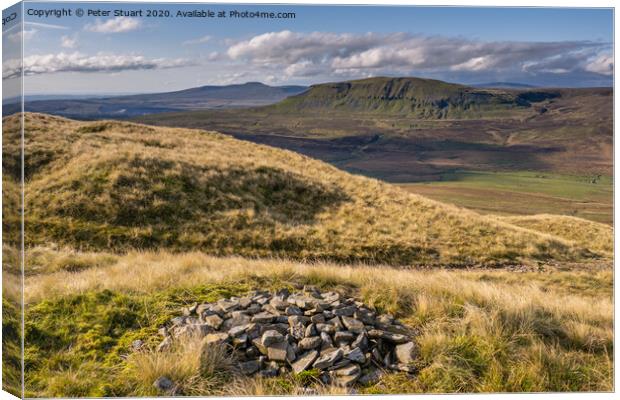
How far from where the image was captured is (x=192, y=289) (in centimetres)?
816

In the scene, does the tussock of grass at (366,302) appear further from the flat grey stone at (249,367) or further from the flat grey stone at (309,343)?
the flat grey stone at (309,343)

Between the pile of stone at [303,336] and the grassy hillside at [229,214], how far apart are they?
10012 mm

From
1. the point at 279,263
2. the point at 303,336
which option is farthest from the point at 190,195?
the point at 303,336

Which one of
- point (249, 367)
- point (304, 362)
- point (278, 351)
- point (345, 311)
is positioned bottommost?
point (249, 367)

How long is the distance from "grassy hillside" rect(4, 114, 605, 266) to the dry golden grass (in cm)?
117

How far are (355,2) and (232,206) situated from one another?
15.4m

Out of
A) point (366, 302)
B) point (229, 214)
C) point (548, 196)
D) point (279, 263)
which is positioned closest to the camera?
point (366, 302)

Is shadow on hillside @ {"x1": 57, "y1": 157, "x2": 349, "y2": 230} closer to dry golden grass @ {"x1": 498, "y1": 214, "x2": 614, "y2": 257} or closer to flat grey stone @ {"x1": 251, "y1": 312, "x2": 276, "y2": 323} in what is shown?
flat grey stone @ {"x1": 251, "y1": 312, "x2": 276, "y2": 323}

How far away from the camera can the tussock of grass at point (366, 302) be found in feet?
20.1

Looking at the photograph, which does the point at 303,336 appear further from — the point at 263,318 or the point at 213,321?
the point at 213,321

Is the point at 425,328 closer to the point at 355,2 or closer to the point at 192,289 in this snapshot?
the point at 192,289

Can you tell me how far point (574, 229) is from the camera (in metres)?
28.0

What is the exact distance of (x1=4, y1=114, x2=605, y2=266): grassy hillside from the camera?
17.2m

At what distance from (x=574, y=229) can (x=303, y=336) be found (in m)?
26.3
